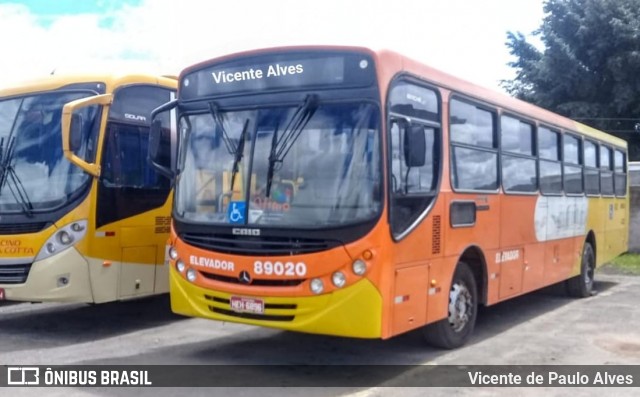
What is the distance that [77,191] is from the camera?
29.0 feet

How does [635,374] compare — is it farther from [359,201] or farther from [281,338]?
[281,338]

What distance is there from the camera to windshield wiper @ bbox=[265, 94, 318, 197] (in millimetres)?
6988

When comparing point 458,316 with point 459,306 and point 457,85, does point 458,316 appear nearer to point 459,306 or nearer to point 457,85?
point 459,306

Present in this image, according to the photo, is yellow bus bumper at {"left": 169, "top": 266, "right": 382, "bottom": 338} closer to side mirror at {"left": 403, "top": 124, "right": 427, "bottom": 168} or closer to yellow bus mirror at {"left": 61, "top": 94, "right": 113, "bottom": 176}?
side mirror at {"left": 403, "top": 124, "right": 427, "bottom": 168}

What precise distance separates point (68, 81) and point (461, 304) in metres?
5.33

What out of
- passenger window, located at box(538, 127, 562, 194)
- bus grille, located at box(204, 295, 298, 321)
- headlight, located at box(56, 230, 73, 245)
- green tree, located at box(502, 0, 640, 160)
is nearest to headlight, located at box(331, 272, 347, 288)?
bus grille, located at box(204, 295, 298, 321)

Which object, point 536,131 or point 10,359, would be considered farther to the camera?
point 536,131

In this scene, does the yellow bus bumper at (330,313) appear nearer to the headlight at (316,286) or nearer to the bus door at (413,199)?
the headlight at (316,286)

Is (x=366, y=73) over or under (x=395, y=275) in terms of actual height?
over

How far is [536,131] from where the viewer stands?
10742 millimetres

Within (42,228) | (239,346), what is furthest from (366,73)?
(42,228)

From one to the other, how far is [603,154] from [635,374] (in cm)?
760

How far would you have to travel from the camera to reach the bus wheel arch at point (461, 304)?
27.1ft

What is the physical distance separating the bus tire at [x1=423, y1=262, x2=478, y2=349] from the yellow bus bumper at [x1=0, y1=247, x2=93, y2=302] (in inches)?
156
